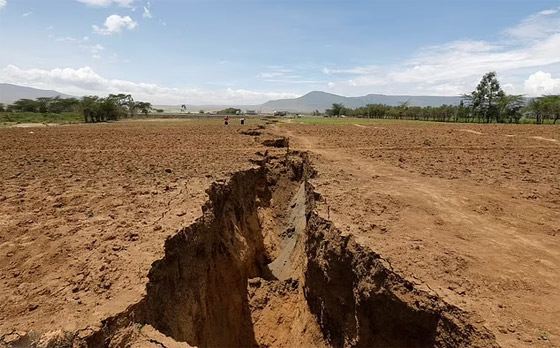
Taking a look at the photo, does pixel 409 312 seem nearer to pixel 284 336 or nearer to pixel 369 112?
pixel 284 336

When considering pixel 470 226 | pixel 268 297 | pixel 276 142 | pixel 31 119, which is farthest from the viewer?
pixel 31 119

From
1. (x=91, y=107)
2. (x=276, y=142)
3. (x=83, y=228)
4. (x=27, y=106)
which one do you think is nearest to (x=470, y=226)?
(x=83, y=228)

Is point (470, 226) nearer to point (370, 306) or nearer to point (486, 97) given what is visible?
point (370, 306)

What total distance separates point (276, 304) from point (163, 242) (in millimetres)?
5834

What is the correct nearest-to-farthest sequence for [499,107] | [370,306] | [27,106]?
1. [370,306]
2. [499,107]
3. [27,106]

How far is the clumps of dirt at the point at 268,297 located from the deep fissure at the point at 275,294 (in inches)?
0.8

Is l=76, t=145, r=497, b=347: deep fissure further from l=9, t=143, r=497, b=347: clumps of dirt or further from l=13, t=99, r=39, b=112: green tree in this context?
l=13, t=99, r=39, b=112: green tree

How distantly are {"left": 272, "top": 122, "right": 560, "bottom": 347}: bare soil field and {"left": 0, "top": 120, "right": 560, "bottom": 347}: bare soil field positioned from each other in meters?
0.04

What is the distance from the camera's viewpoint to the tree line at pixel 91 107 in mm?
63094

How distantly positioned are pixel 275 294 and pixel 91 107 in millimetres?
62354

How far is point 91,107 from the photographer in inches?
2432

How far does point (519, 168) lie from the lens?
1466 centimetres

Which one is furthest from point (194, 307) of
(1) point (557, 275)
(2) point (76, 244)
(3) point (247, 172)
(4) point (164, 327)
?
(3) point (247, 172)

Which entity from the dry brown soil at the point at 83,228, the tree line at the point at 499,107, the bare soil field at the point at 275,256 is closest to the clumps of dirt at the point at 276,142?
the bare soil field at the point at 275,256
